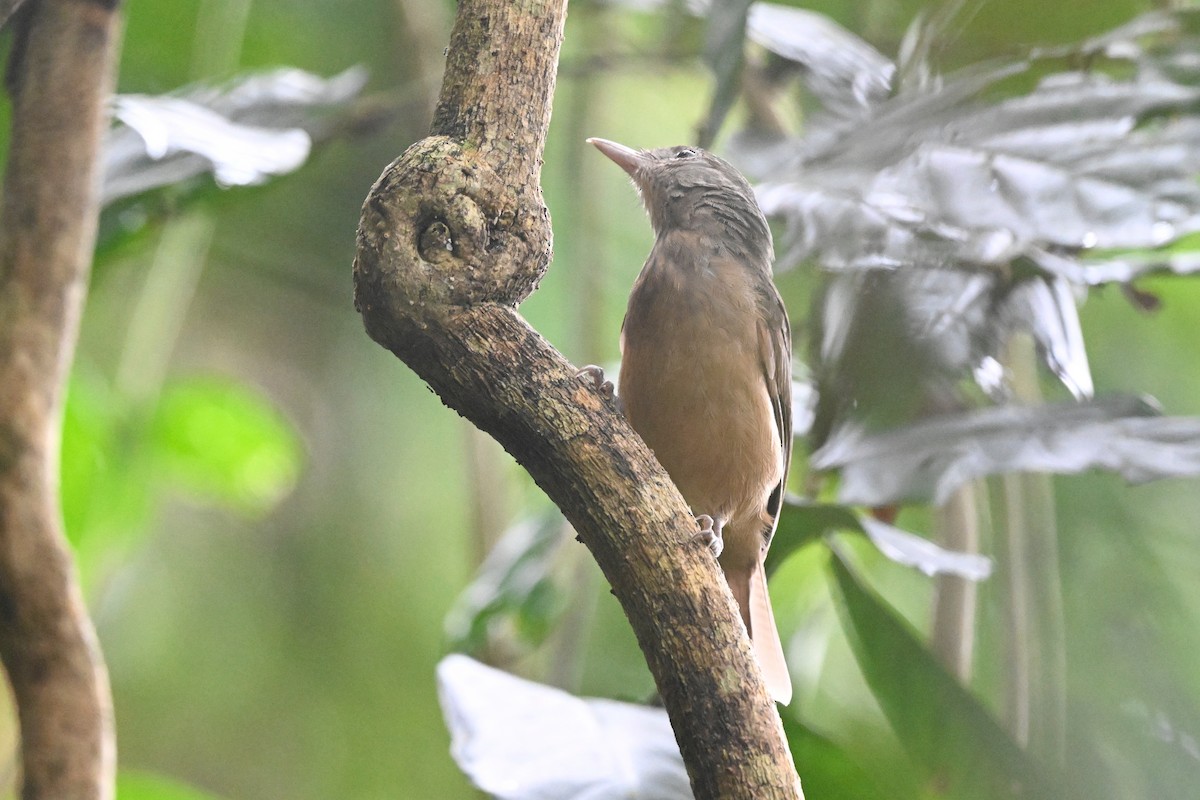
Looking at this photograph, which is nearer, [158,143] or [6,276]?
[158,143]

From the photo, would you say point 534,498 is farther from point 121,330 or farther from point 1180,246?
point 1180,246

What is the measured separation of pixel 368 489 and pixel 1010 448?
10.7 feet

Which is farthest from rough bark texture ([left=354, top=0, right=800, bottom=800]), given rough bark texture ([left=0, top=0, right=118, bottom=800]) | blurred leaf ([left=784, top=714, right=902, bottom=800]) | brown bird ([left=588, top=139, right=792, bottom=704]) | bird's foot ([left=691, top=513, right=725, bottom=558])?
rough bark texture ([left=0, top=0, right=118, bottom=800])

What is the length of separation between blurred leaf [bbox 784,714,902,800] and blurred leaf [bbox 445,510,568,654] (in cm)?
70

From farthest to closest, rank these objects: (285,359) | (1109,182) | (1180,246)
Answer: (285,359), (1180,246), (1109,182)

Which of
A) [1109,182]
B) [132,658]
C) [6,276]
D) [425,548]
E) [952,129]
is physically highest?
[952,129]

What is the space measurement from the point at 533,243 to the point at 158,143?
0.77 metres

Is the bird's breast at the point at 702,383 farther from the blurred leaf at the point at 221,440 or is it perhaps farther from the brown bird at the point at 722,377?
the blurred leaf at the point at 221,440

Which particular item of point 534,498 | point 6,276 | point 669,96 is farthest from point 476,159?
point 669,96

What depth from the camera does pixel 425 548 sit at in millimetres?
4668

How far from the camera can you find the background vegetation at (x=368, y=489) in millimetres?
2717

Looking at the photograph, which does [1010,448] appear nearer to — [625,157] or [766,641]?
[766,641]

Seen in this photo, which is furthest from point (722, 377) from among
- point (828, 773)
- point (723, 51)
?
point (723, 51)

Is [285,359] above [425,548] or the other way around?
above
